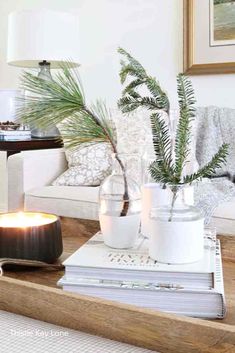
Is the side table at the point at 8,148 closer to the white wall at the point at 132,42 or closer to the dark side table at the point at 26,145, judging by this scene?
the dark side table at the point at 26,145

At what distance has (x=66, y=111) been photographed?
0.89 m

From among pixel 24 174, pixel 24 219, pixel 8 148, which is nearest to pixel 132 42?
pixel 8 148

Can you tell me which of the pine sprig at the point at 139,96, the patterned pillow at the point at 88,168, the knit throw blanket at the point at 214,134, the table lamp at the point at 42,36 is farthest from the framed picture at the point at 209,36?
the pine sprig at the point at 139,96

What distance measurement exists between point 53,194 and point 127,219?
1016mm

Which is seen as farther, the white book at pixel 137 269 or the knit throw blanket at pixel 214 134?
the knit throw blanket at pixel 214 134

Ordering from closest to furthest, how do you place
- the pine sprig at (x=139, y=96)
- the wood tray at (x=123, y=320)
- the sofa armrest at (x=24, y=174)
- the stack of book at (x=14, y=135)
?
the wood tray at (x=123, y=320) → the pine sprig at (x=139, y=96) → the sofa armrest at (x=24, y=174) → the stack of book at (x=14, y=135)

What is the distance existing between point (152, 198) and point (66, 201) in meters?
0.96

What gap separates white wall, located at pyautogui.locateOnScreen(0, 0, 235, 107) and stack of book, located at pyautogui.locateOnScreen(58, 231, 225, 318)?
180 cm

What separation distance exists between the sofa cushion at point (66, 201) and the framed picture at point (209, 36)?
1010mm

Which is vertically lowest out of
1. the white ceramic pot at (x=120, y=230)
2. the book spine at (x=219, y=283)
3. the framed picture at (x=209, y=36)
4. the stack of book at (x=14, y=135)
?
the book spine at (x=219, y=283)

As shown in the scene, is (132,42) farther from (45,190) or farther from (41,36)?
(45,190)

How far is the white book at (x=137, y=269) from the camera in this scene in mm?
738

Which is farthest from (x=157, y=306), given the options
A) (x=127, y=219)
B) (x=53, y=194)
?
(x=53, y=194)

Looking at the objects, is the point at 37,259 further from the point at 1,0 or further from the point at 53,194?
the point at 1,0
